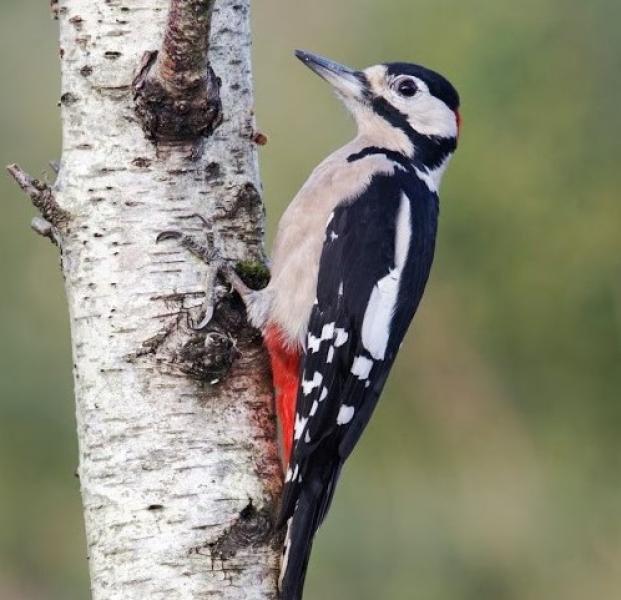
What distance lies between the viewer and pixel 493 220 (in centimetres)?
518

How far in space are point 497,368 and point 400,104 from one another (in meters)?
1.81

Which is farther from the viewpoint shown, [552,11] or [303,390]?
[552,11]

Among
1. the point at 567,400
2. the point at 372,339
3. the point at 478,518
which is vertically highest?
the point at 372,339

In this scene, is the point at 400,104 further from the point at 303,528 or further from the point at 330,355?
the point at 303,528

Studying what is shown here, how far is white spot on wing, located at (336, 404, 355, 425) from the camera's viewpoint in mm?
3189

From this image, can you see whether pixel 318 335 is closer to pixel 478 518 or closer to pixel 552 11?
pixel 478 518

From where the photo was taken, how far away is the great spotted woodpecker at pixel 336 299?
3057mm

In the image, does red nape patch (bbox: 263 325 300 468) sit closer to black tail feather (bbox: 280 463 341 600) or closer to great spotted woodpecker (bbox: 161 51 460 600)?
great spotted woodpecker (bbox: 161 51 460 600)

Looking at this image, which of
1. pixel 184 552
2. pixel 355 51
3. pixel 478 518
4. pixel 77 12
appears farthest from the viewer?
pixel 355 51

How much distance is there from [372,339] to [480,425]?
2083mm

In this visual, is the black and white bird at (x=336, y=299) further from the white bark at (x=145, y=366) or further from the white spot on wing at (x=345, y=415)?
the white bark at (x=145, y=366)

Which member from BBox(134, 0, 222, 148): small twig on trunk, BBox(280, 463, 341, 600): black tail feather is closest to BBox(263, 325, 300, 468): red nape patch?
BBox(280, 463, 341, 600): black tail feather

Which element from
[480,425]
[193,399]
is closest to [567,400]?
[480,425]

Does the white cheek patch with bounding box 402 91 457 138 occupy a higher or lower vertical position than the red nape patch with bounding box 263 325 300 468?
higher
